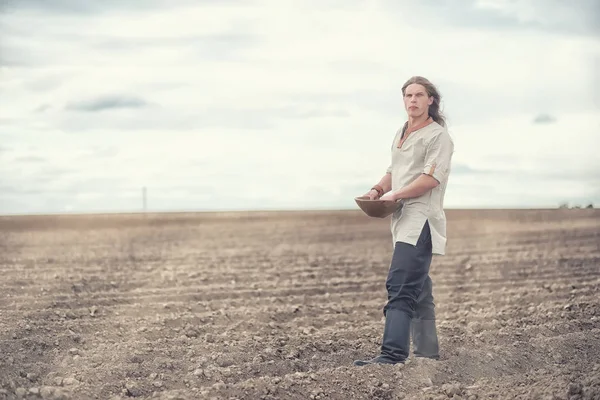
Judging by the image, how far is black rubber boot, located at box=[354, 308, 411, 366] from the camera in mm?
4520

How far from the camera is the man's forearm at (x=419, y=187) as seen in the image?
4.38 m

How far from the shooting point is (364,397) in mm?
4289

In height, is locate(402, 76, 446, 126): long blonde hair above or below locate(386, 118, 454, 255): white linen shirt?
above

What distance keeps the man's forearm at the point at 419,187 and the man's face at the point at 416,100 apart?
1.30 feet

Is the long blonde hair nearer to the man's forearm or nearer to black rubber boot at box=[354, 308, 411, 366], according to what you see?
the man's forearm

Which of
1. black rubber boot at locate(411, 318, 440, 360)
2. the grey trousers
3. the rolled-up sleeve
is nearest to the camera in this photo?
the rolled-up sleeve

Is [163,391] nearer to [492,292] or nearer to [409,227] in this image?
[409,227]

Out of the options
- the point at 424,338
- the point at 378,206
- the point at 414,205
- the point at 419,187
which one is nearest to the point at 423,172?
the point at 419,187

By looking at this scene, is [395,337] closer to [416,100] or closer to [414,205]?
[414,205]

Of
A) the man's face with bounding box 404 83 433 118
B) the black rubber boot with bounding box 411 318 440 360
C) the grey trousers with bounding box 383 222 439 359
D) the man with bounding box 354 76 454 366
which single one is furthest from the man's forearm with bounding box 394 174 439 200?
the black rubber boot with bounding box 411 318 440 360

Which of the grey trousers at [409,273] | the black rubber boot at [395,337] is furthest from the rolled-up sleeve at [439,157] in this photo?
the black rubber boot at [395,337]

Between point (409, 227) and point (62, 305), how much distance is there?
3.98m

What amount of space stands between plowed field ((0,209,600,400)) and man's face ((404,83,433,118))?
1.46m

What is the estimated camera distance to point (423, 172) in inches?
174
